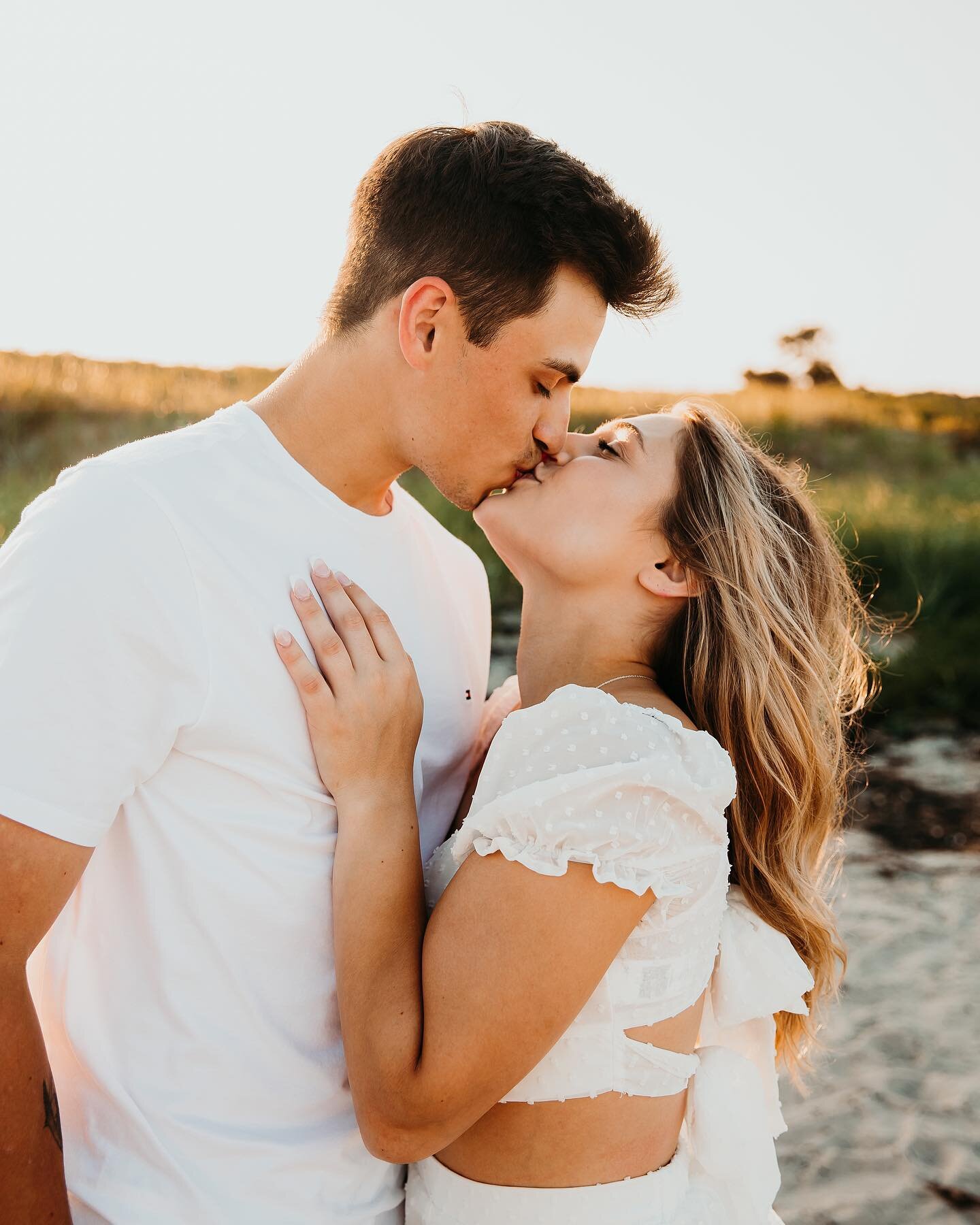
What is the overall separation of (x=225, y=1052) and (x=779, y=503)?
157cm

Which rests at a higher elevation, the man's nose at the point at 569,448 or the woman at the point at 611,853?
the man's nose at the point at 569,448

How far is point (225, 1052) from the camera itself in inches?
70.4

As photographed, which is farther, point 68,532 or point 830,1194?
point 830,1194

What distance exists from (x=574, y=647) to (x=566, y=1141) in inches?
37.6

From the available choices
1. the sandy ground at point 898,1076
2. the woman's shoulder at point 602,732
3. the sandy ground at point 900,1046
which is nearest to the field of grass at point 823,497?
the sandy ground at point 900,1046

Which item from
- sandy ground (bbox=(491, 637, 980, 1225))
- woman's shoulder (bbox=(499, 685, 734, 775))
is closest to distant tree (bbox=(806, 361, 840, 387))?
sandy ground (bbox=(491, 637, 980, 1225))

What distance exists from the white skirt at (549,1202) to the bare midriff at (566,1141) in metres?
0.02

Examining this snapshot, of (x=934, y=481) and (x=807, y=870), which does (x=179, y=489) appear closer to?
(x=807, y=870)

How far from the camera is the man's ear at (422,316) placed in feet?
7.17

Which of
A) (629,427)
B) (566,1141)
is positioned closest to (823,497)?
(629,427)

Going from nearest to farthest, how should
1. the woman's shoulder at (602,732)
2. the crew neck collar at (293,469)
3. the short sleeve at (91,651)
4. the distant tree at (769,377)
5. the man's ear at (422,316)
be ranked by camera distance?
the short sleeve at (91,651) < the woman's shoulder at (602,732) < the crew neck collar at (293,469) < the man's ear at (422,316) < the distant tree at (769,377)

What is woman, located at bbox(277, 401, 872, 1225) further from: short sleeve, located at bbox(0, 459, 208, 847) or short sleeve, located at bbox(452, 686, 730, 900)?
short sleeve, located at bbox(0, 459, 208, 847)

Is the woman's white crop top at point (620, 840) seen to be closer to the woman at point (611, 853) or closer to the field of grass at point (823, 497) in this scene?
the woman at point (611, 853)

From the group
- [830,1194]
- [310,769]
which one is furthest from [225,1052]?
[830,1194]
